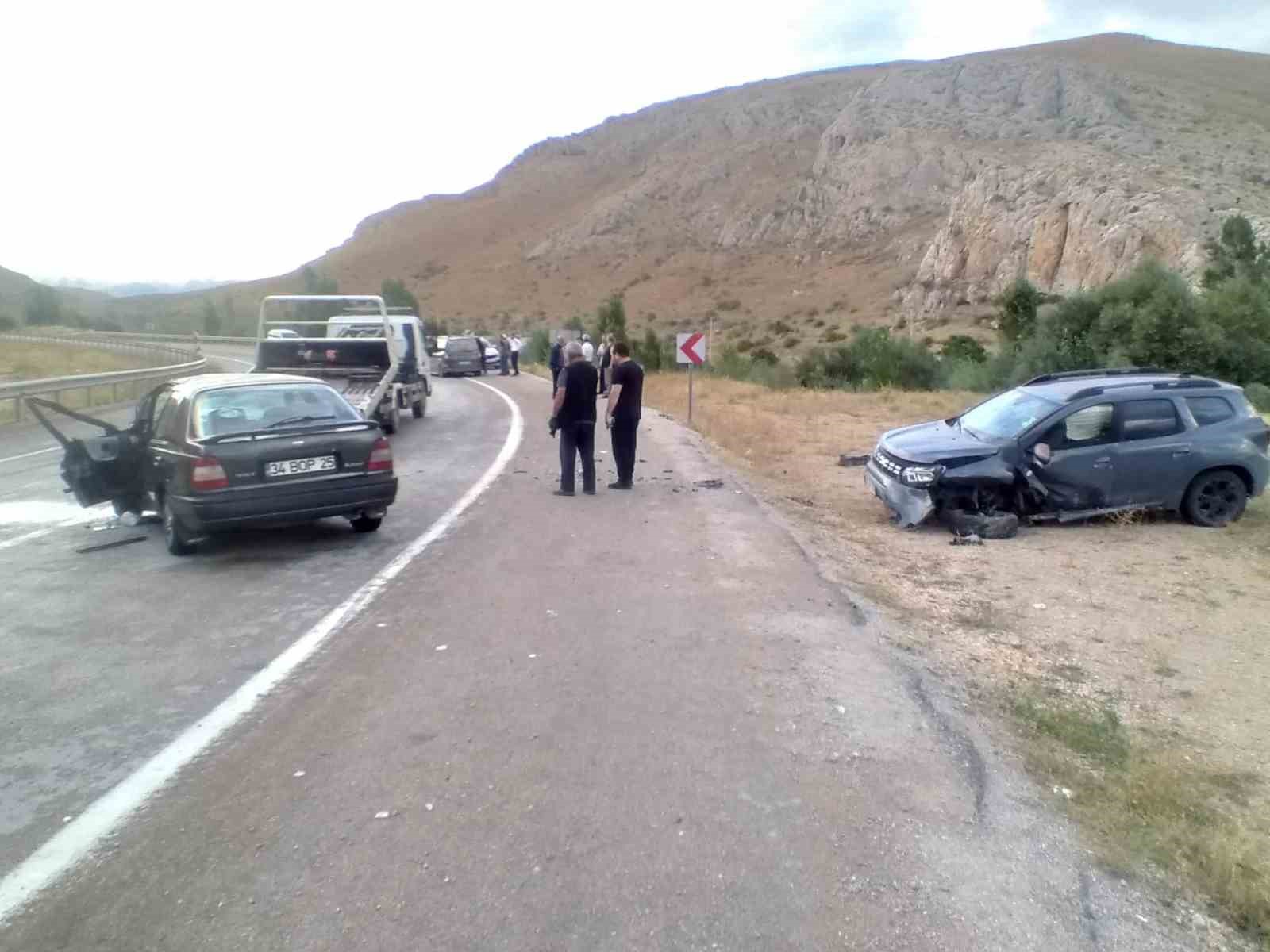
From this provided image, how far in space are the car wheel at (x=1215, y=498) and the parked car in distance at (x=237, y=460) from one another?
7891 millimetres

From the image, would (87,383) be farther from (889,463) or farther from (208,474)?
(889,463)

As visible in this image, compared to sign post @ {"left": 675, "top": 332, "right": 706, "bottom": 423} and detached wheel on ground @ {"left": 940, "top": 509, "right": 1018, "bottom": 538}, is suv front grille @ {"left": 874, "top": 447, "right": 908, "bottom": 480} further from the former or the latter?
sign post @ {"left": 675, "top": 332, "right": 706, "bottom": 423}

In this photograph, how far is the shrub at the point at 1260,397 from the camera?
2306 centimetres

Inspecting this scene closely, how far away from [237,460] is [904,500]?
6.18 metres

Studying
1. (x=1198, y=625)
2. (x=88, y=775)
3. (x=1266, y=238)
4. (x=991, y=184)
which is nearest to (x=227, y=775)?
(x=88, y=775)

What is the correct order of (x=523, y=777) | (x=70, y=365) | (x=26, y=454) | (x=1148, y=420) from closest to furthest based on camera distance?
(x=523, y=777)
(x=1148, y=420)
(x=26, y=454)
(x=70, y=365)

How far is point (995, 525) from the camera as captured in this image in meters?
10.4

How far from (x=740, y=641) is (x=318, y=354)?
13.2m

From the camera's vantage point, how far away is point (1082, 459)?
35.0 ft

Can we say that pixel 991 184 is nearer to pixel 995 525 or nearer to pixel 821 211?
pixel 821 211

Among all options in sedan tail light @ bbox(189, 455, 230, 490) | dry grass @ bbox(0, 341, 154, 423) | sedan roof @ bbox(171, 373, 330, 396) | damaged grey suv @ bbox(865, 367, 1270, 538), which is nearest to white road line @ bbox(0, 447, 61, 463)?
dry grass @ bbox(0, 341, 154, 423)

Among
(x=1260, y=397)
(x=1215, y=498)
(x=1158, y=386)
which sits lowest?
(x=1260, y=397)

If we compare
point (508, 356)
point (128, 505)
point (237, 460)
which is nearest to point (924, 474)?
point (237, 460)

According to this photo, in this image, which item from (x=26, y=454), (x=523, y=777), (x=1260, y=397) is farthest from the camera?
(x=1260, y=397)
